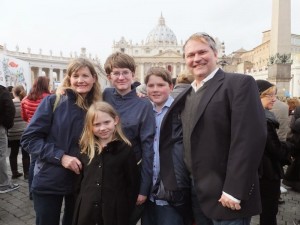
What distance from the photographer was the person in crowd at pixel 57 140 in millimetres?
2361

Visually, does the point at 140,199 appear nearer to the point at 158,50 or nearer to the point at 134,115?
the point at 134,115

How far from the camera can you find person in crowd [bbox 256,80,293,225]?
118 inches

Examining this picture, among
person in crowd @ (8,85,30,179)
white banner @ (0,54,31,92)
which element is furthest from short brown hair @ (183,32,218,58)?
white banner @ (0,54,31,92)

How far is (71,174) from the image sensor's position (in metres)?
2.47

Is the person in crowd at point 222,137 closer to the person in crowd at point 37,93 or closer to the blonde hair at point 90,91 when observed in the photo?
the blonde hair at point 90,91

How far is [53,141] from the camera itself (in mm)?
2443

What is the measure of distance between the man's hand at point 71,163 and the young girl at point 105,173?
4cm

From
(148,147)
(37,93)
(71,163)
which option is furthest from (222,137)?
(37,93)

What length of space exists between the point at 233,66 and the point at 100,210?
271 feet

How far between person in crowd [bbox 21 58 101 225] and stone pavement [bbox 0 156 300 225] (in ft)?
5.81

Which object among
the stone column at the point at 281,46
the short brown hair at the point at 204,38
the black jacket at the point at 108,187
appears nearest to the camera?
the short brown hair at the point at 204,38

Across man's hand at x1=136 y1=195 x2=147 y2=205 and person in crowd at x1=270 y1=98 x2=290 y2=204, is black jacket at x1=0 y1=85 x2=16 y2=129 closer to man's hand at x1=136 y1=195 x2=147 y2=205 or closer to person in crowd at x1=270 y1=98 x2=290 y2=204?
man's hand at x1=136 y1=195 x2=147 y2=205

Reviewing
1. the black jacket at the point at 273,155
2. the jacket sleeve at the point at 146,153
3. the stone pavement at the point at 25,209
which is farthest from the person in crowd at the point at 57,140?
the black jacket at the point at 273,155

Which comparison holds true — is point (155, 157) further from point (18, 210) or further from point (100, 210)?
point (18, 210)
